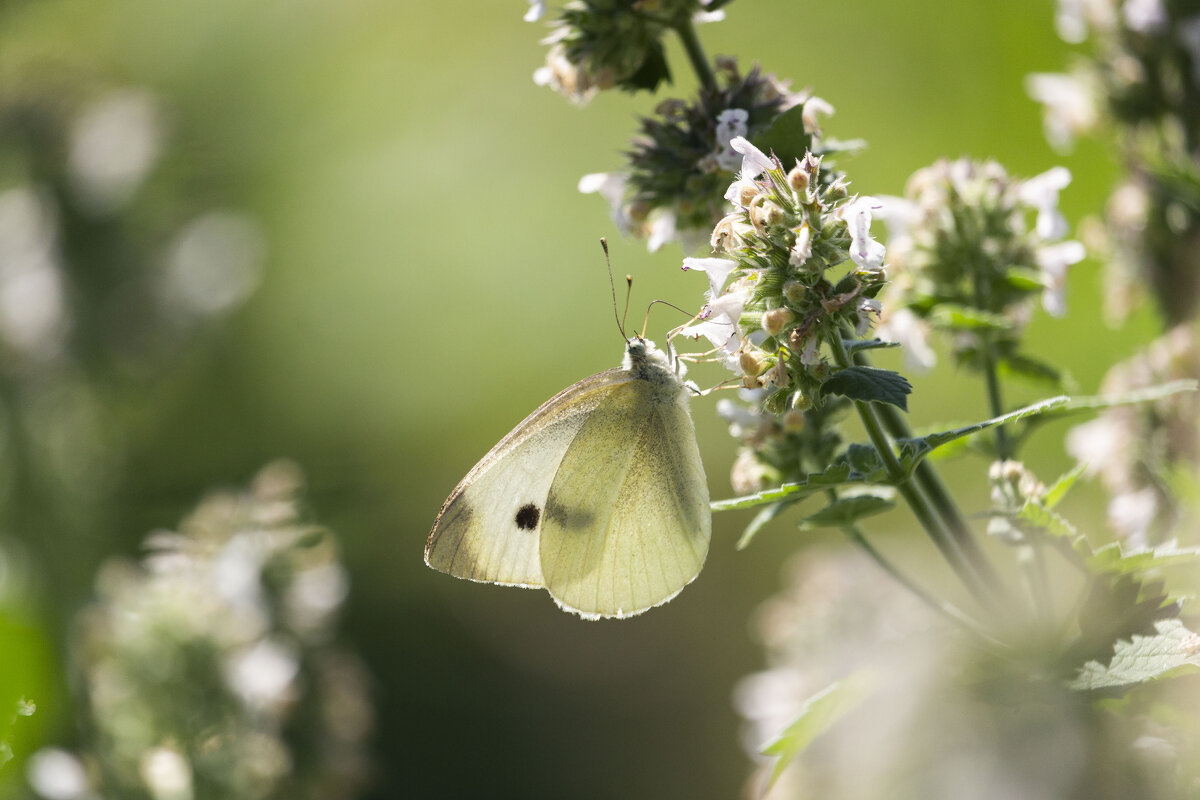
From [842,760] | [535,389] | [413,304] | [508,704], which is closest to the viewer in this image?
[842,760]

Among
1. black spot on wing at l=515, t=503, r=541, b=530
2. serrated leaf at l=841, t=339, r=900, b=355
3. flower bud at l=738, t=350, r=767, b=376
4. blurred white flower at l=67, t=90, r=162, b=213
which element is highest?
blurred white flower at l=67, t=90, r=162, b=213

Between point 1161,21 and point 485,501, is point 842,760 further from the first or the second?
point 1161,21

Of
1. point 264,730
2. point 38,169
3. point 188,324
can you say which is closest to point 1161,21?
point 264,730

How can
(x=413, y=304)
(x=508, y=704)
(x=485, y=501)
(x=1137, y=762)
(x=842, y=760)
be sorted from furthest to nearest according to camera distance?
(x=413, y=304), (x=508, y=704), (x=485, y=501), (x=842, y=760), (x=1137, y=762)

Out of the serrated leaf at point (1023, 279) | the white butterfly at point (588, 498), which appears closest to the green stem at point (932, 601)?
the white butterfly at point (588, 498)

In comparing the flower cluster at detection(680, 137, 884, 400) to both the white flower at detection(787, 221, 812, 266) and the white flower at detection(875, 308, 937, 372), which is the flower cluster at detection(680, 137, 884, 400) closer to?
the white flower at detection(787, 221, 812, 266)

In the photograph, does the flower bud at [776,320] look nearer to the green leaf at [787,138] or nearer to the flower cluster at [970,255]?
the green leaf at [787,138]

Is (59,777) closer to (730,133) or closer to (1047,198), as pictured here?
(730,133)

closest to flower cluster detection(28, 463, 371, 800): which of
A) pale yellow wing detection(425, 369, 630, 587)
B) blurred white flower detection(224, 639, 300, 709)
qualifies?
blurred white flower detection(224, 639, 300, 709)
